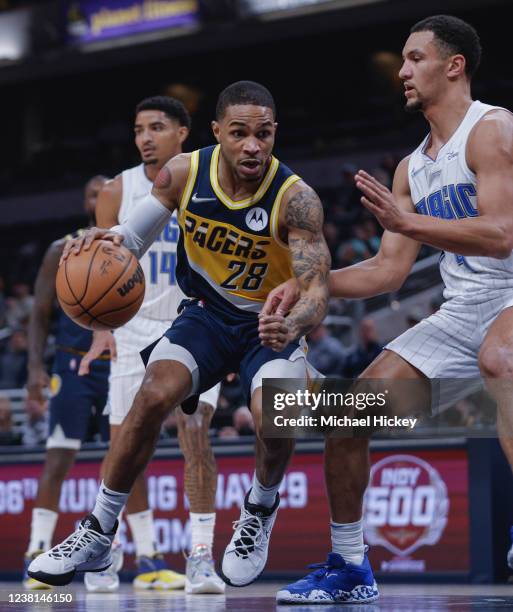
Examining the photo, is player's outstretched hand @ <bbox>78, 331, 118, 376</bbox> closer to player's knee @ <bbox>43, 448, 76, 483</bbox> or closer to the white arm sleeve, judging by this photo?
player's knee @ <bbox>43, 448, 76, 483</bbox>

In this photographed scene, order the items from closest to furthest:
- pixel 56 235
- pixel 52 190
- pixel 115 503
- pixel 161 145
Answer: pixel 115 503, pixel 161 145, pixel 56 235, pixel 52 190

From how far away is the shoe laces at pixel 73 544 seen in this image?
439 centimetres

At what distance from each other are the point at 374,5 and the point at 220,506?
12189mm

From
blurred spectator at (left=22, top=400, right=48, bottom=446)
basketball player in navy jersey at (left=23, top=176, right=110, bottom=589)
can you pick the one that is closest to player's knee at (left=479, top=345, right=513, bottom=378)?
basketball player in navy jersey at (left=23, top=176, right=110, bottom=589)

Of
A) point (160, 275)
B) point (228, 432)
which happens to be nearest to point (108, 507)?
point (160, 275)

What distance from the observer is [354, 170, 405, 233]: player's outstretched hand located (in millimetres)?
4199

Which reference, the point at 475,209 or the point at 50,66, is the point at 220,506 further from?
the point at 50,66

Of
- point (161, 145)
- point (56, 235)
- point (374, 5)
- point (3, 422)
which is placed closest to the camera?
point (161, 145)

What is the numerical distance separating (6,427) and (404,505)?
4.67 meters

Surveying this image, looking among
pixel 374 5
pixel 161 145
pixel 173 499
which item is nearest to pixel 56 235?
pixel 374 5

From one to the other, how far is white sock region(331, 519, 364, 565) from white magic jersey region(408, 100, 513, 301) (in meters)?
1.07

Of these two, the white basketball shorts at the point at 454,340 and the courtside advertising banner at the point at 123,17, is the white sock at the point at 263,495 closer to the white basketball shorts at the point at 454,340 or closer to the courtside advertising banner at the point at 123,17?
the white basketball shorts at the point at 454,340

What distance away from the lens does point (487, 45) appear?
21.4 metres

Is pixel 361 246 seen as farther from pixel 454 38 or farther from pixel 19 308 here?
pixel 454 38
